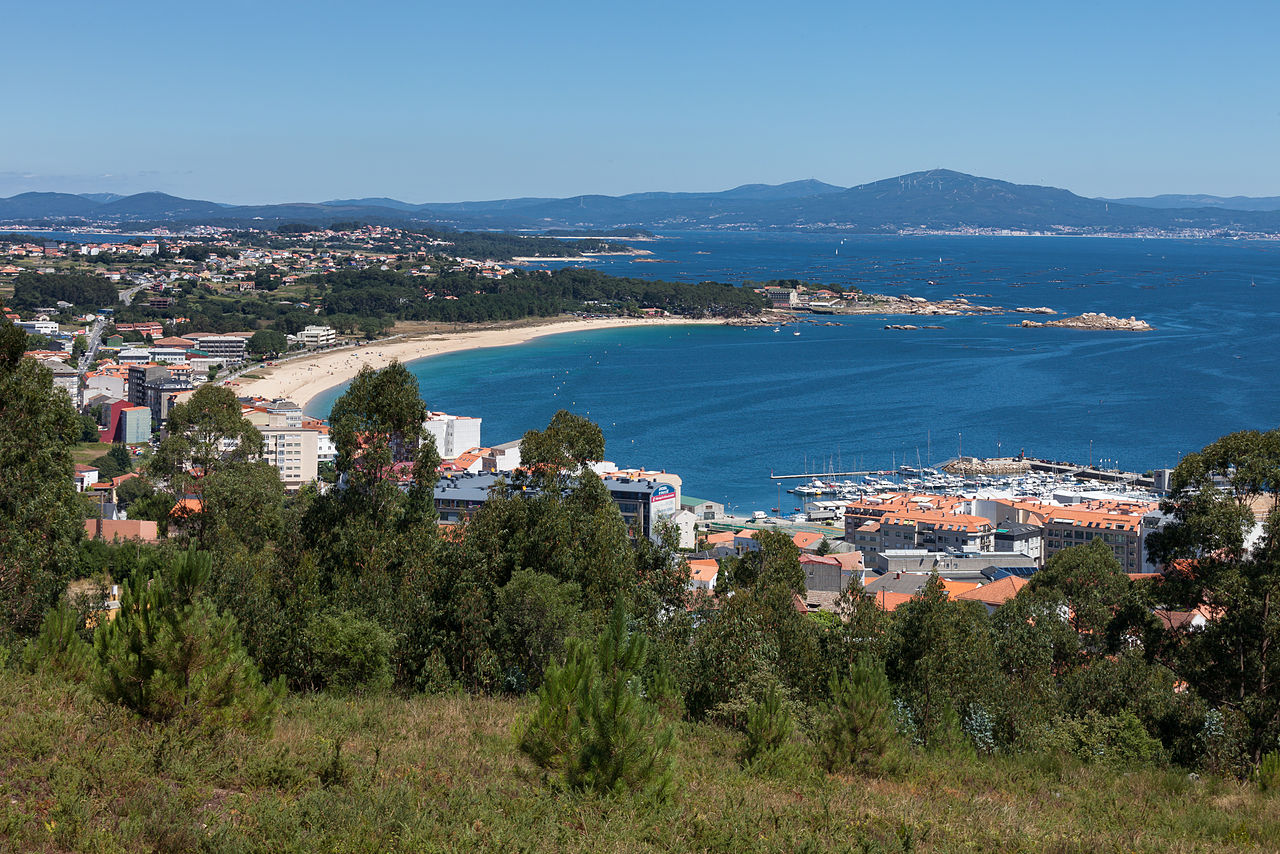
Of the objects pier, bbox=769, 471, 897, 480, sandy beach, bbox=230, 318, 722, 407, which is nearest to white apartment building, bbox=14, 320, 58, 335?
sandy beach, bbox=230, 318, 722, 407

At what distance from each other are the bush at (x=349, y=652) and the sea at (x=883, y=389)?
16.4m

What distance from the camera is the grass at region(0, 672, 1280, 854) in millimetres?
3166

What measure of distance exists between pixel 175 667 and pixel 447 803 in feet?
3.47

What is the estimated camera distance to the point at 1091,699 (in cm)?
703

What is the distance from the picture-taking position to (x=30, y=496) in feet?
20.0

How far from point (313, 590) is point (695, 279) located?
65.5 meters

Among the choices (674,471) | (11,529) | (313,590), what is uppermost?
(11,529)

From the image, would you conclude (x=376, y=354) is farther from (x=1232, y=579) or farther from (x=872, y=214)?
(x=872, y=214)

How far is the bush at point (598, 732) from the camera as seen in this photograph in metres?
3.51

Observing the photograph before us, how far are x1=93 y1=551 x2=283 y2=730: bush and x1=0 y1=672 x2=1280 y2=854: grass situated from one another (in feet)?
0.26

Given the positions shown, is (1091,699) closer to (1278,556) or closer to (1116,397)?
(1278,556)

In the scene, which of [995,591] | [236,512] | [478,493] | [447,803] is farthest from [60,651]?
[478,493]

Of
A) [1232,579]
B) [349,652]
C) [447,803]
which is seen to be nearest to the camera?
[447,803]

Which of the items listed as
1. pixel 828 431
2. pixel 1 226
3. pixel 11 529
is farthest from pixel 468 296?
pixel 1 226
